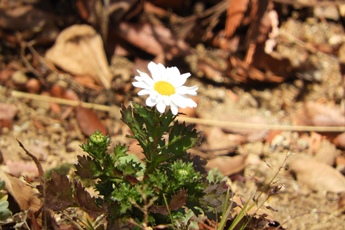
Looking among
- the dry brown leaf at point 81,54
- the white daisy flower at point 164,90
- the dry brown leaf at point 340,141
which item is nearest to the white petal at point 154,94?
the white daisy flower at point 164,90

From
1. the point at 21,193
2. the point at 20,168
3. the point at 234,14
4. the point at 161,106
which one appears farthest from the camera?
the point at 234,14

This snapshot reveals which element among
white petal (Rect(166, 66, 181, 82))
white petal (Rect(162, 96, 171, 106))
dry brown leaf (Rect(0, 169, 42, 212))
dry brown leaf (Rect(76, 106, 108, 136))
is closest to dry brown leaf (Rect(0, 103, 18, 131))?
dry brown leaf (Rect(76, 106, 108, 136))

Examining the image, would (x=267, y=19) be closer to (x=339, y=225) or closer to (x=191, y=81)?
(x=191, y=81)

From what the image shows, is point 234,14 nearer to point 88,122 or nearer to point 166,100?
point 88,122

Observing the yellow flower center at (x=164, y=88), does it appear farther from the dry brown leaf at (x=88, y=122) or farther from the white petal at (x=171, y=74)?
the dry brown leaf at (x=88, y=122)

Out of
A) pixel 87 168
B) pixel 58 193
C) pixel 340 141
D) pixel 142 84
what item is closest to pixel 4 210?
pixel 58 193
